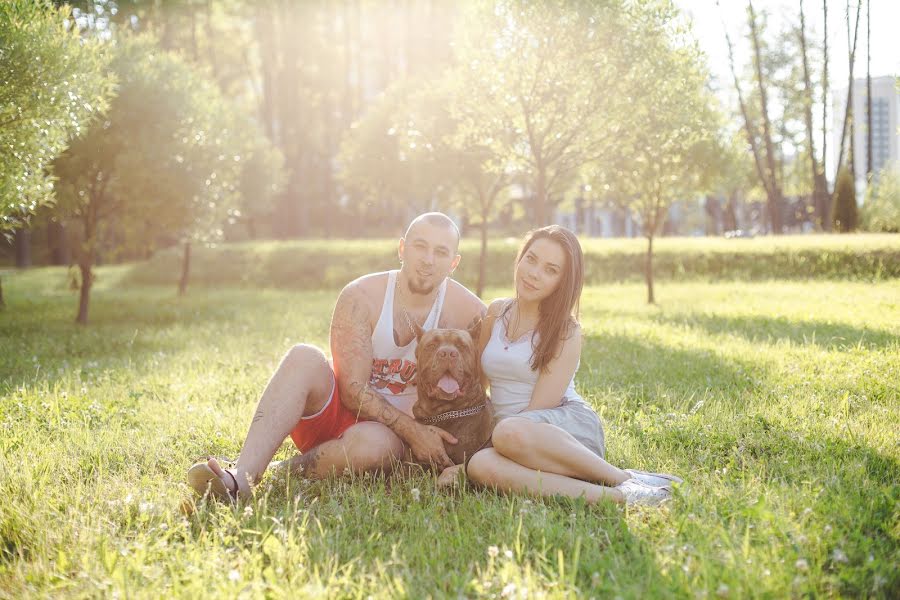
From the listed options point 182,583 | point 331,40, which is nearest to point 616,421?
point 182,583

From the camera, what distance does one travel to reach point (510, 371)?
15.0 ft

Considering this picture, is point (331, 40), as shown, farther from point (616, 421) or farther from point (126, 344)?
point (616, 421)

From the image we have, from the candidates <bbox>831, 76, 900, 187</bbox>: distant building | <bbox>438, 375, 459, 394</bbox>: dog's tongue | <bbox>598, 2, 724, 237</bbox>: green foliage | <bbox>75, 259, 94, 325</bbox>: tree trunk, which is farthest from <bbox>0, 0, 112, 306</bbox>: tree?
<bbox>831, 76, 900, 187</bbox>: distant building

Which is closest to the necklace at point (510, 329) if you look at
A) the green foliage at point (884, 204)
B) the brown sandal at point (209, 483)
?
the brown sandal at point (209, 483)

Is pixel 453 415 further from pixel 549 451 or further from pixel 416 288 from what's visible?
pixel 416 288

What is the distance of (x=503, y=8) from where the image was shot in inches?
491

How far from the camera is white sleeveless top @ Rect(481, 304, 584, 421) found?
14.9 ft

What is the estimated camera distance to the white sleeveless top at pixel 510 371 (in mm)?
4535

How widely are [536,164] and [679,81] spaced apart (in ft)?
9.71

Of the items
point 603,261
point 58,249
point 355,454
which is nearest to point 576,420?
point 355,454

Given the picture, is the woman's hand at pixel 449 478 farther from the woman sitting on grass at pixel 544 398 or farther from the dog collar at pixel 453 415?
the dog collar at pixel 453 415

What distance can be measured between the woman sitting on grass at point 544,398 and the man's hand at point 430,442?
0.12 meters

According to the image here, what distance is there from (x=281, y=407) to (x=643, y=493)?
222 cm

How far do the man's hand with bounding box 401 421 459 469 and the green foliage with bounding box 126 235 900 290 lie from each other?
17.1 meters
